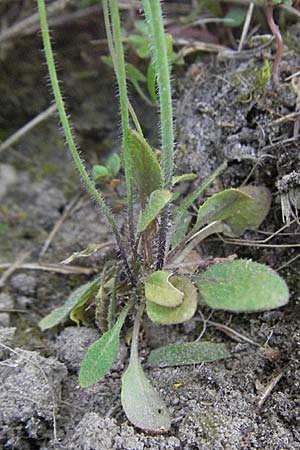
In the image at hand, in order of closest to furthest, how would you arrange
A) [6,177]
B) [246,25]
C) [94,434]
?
1. [94,434]
2. [246,25]
3. [6,177]

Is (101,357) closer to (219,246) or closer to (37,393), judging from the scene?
(37,393)

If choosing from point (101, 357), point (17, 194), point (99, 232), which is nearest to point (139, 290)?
point (101, 357)

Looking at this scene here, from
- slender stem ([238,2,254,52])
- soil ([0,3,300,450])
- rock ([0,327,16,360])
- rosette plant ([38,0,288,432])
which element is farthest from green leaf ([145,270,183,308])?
slender stem ([238,2,254,52])

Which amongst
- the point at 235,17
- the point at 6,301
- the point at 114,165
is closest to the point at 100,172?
the point at 114,165

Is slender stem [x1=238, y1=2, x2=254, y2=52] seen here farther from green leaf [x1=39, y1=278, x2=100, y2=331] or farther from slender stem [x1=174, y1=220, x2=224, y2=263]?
green leaf [x1=39, y1=278, x2=100, y2=331]

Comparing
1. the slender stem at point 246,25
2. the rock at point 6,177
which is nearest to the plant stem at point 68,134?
the slender stem at point 246,25

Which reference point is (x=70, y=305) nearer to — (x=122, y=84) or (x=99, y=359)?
(x=99, y=359)
